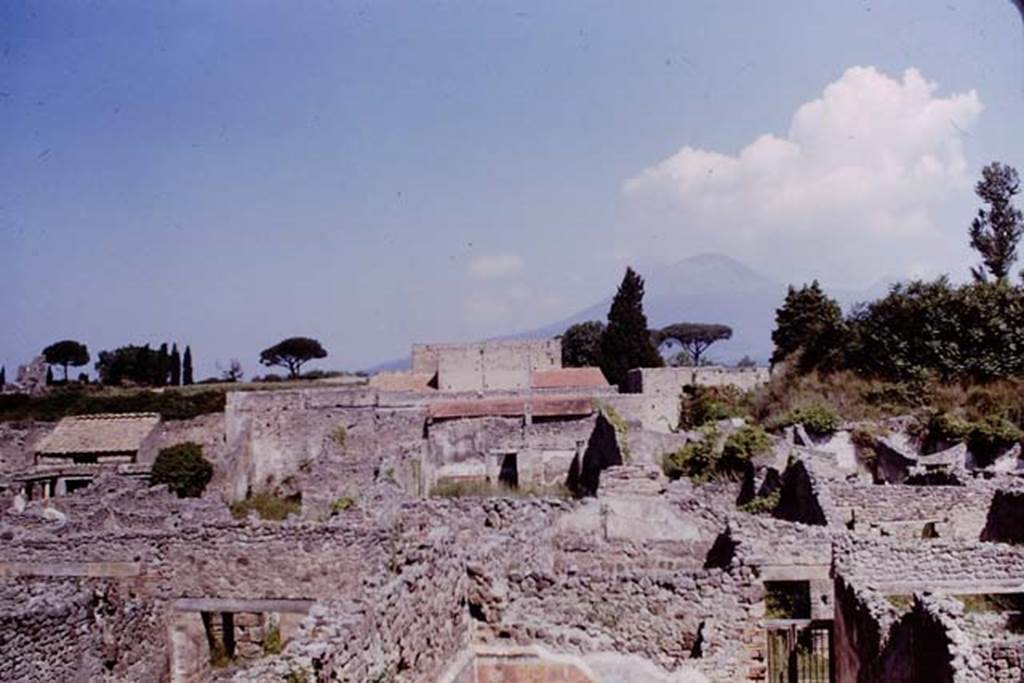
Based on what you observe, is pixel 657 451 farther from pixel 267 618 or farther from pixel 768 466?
pixel 267 618

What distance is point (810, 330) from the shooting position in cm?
3966

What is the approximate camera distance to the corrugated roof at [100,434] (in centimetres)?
4541

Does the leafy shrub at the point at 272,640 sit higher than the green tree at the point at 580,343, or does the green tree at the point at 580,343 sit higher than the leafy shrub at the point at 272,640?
the green tree at the point at 580,343

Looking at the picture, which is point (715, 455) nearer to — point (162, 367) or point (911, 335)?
point (911, 335)

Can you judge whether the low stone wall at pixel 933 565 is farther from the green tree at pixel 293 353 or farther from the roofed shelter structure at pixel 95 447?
the green tree at pixel 293 353

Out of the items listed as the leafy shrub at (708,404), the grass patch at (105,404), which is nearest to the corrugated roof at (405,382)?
the leafy shrub at (708,404)

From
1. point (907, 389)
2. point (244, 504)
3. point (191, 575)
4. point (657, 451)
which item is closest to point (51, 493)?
point (244, 504)

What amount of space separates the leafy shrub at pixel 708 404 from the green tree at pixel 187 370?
56196 mm

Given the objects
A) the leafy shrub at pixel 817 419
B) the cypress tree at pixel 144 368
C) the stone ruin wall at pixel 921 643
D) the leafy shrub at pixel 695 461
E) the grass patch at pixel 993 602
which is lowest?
the grass patch at pixel 993 602

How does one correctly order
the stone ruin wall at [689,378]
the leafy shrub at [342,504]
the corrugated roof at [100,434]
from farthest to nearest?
the corrugated roof at [100,434] → the stone ruin wall at [689,378] → the leafy shrub at [342,504]

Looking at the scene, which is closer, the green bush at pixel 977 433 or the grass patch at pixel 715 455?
the grass patch at pixel 715 455

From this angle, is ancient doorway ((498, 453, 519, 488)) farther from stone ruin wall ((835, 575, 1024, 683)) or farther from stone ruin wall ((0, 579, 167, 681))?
stone ruin wall ((835, 575, 1024, 683))

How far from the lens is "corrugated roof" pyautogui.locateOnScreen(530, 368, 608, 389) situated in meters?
47.0

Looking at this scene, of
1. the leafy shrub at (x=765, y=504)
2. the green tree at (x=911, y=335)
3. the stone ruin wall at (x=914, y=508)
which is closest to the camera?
the stone ruin wall at (x=914, y=508)
